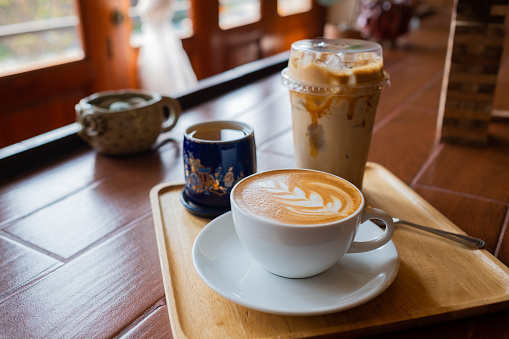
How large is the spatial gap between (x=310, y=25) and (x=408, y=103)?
3528 mm

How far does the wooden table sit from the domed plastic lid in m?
0.23

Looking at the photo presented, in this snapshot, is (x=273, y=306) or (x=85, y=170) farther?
(x=85, y=170)

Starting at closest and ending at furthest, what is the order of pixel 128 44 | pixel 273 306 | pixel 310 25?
1. pixel 273 306
2. pixel 128 44
3. pixel 310 25

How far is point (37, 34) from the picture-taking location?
2.22 meters

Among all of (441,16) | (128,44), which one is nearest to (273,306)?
(128,44)

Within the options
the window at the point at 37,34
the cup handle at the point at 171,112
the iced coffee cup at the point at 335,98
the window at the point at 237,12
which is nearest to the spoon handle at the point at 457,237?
the iced coffee cup at the point at 335,98

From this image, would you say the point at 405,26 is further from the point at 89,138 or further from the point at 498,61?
the point at 89,138

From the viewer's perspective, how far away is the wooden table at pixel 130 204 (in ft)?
1.53

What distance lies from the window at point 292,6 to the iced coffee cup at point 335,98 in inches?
139

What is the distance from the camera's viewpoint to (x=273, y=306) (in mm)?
430

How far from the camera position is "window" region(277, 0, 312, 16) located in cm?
402

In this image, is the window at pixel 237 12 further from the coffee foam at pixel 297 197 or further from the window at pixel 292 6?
the coffee foam at pixel 297 197

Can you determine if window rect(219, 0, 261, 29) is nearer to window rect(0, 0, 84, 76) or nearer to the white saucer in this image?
window rect(0, 0, 84, 76)

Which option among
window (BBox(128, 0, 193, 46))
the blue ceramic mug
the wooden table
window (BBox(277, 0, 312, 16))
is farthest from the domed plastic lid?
window (BBox(277, 0, 312, 16))
